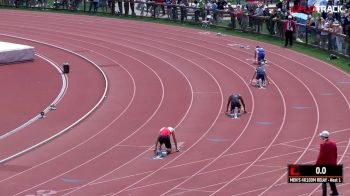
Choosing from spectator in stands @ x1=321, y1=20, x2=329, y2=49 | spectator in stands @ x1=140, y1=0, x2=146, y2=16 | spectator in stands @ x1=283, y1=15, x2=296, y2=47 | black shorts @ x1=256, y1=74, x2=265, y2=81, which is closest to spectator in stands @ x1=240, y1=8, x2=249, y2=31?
spectator in stands @ x1=283, y1=15, x2=296, y2=47

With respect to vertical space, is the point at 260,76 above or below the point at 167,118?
above

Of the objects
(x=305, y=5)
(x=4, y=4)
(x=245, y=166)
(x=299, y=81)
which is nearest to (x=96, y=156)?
(x=245, y=166)

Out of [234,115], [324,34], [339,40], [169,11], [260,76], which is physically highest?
[169,11]

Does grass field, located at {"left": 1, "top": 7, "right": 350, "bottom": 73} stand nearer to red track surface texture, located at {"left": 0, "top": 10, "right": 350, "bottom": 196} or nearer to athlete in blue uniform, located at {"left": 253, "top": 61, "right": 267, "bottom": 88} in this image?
red track surface texture, located at {"left": 0, "top": 10, "right": 350, "bottom": 196}

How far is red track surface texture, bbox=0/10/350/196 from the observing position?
19.9 metres

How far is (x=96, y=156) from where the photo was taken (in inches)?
867

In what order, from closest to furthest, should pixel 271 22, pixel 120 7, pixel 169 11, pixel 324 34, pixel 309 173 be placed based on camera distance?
pixel 309 173 < pixel 324 34 < pixel 271 22 < pixel 169 11 < pixel 120 7

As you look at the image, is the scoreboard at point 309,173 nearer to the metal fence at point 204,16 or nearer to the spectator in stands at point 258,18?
the metal fence at point 204,16

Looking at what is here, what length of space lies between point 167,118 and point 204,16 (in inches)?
806

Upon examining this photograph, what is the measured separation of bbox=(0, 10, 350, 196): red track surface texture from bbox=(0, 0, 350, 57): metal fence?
1.54 meters

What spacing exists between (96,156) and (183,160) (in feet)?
7.74

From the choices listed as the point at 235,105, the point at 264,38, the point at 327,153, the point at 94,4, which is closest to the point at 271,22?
the point at 264,38

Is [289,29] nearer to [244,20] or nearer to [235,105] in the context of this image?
[244,20]

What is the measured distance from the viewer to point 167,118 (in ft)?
85.1
